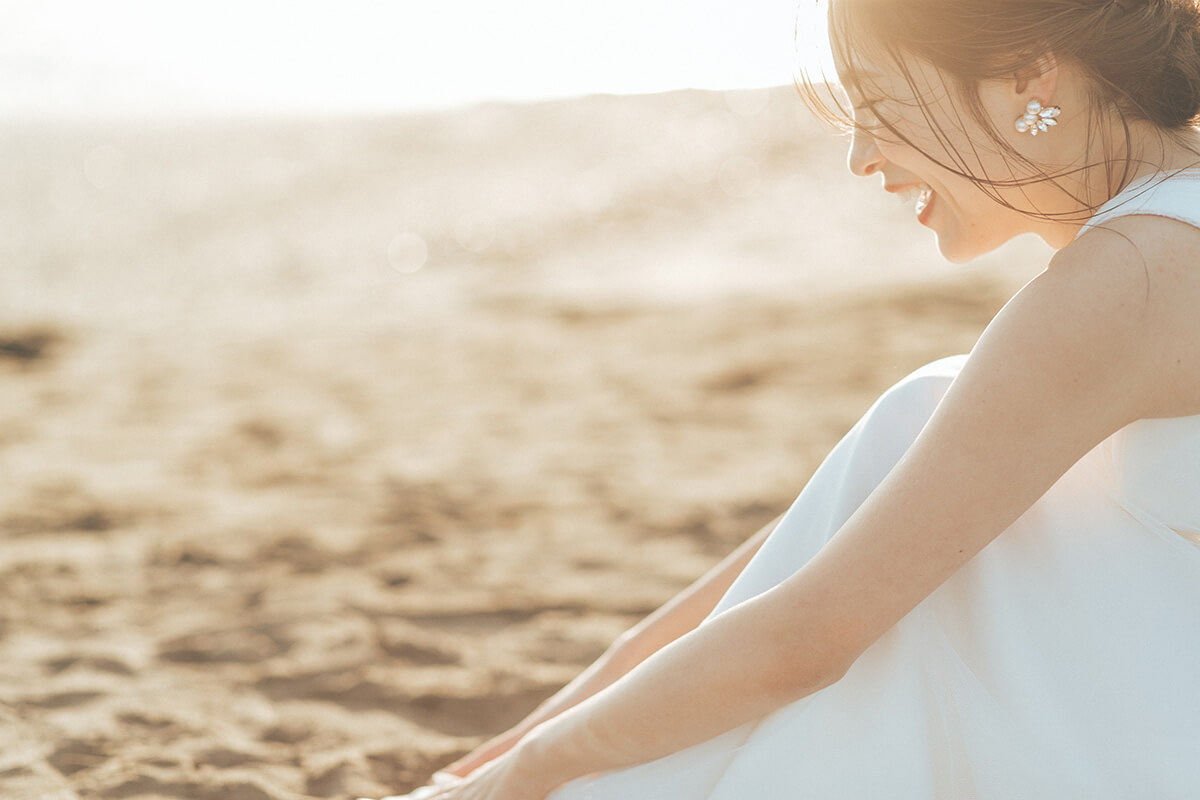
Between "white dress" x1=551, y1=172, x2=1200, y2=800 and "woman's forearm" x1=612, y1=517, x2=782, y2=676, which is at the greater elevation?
"woman's forearm" x1=612, y1=517, x2=782, y2=676

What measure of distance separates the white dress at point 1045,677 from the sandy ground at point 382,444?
1.04m

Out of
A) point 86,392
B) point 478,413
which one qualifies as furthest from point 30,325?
point 478,413

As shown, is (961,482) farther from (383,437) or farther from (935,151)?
(383,437)

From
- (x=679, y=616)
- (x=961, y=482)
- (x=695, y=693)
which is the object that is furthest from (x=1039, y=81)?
(x=679, y=616)

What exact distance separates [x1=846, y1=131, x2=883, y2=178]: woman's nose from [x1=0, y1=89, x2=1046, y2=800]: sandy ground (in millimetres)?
1319

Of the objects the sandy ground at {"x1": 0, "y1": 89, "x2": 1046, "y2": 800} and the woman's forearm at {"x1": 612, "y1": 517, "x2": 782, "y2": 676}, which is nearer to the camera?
the woman's forearm at {"x1": 612, "y1": 517, "x2": 782, "y2": 676}

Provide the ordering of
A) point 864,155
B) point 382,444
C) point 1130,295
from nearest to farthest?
point 1130,295 < point 864,155 < point 382,444

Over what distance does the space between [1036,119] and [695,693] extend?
681mm

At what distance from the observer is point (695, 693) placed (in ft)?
3.74

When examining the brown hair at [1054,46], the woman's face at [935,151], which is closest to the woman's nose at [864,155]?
the woman's face at [935,151]

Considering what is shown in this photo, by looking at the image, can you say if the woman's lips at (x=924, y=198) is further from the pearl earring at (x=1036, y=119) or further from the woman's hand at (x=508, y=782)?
the woman's hand at (x=508, y=782)

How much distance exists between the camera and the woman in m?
A: 1.00

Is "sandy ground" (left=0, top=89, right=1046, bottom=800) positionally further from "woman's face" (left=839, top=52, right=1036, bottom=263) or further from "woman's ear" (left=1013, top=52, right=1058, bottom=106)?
"woman's ear" (left=1013, top=52, right=1058, bottom=106)

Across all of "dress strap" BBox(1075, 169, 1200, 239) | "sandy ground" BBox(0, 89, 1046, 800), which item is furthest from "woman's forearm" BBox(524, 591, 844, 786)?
"sandy ground" BBox(0, 89, 1046, 800)
